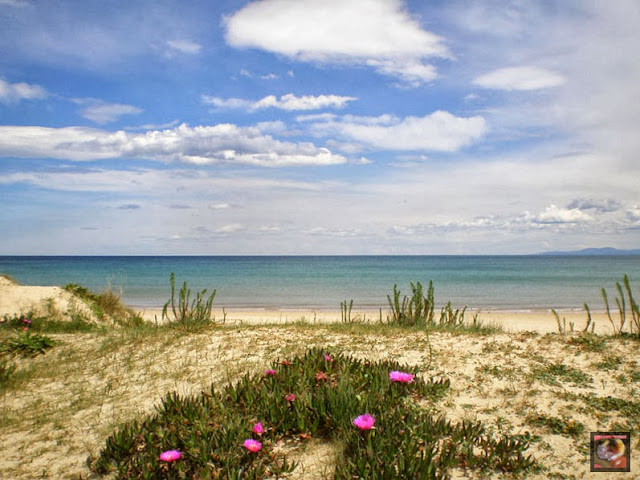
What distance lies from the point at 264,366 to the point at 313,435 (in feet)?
5.56

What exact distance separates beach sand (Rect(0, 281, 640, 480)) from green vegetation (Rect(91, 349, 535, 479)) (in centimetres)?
17

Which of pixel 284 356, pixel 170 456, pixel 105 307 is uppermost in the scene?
pixel 284 356

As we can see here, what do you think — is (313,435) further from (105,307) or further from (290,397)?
(105,307)

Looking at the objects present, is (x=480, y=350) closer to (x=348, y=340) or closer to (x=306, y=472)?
(x=348, y=340)

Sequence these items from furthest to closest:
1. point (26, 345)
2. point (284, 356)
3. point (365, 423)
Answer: point (26, 345), point (284, 356), point (365, 423)

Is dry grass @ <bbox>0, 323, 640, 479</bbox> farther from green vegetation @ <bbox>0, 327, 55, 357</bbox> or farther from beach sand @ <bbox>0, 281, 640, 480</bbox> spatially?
green vegetation @ <bbox>0, 327, 55, 357</bbox>

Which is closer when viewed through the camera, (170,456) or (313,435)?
(170,456)

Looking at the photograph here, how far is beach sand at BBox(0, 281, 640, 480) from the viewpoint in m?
3.84

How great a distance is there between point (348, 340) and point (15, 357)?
15.8 ft

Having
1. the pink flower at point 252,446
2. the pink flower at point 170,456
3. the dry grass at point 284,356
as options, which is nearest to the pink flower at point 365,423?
the dry grass at point 284,356

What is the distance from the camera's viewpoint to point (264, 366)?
17.8 ft

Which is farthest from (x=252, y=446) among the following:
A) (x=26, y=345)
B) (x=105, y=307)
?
(x=105, y=307)

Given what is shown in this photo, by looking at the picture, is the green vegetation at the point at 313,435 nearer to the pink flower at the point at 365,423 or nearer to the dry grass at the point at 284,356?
the pink flower at the point at 365,423

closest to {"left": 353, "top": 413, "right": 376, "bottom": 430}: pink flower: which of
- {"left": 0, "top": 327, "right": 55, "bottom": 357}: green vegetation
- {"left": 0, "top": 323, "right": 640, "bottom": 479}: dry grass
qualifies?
{"left": 0, "top": 323, "right": 640, "bottom": 479}: dry grass
